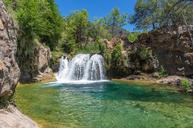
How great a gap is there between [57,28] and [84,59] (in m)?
7.95

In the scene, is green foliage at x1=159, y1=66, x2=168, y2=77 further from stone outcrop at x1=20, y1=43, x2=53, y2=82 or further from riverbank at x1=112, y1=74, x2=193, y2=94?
stone outcrop at x1=20, y1=43, x2=53, y2=82

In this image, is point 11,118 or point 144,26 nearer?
point 11,118

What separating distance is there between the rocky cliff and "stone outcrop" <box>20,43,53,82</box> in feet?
87.8

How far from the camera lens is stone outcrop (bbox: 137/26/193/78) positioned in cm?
4600

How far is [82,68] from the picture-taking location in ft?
158

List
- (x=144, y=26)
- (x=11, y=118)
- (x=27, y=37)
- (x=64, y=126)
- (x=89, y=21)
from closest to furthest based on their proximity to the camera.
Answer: (x=11, y=118)
(x=64, y=126)
(x=27, y=37)
(x=144, y=26)
(x=89, y=21)

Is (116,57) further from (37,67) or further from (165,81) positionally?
(37,67)

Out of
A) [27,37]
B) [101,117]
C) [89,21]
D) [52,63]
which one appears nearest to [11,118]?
[101,117]

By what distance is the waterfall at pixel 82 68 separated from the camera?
156ft

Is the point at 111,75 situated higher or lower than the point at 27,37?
lower

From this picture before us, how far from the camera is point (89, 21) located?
72000 millimetres

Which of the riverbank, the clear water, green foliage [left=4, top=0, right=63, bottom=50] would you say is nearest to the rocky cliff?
the clear water

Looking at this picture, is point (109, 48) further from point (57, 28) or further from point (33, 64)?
point (33, 64)

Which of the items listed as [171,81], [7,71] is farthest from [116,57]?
[7,71]
